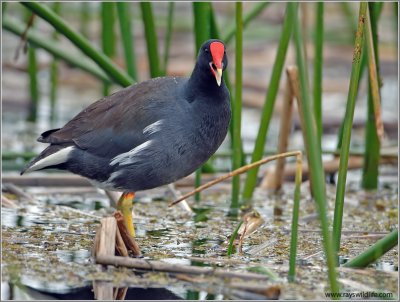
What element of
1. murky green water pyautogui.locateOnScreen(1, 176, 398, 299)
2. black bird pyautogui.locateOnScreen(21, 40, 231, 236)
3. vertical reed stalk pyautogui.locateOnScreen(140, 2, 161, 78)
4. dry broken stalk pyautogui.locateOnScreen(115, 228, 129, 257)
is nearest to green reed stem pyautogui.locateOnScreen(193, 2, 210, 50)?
vertical reed stalk pyautogui.locateOnScreen(140, 2, 161, 78)

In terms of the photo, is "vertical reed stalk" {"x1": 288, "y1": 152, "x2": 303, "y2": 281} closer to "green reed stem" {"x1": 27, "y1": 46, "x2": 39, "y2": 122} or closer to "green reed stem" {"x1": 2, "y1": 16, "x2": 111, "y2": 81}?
"green reed stem" {"x1": 2, "y1": 16, "x2": 111, "y2": 81}

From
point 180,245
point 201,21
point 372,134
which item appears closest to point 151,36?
point 201,21

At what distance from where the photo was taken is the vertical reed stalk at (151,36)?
4.06 metres

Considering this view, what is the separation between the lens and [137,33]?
8570mm

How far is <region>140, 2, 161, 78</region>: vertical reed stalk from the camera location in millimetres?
4059

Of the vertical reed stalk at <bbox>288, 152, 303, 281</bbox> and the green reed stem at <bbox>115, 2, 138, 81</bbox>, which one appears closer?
the vertical reed stalk at <bbox>288, 152, 303, 281</bbox>

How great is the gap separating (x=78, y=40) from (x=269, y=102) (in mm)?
923

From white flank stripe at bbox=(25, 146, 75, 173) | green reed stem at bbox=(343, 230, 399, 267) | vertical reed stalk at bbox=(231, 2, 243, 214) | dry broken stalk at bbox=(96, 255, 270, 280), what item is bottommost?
dry broken stalk at bbox=(96, 255, 270, 280)

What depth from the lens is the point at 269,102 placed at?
13.4 feet

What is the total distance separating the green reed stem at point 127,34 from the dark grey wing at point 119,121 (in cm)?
72

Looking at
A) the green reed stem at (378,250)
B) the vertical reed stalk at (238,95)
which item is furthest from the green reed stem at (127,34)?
the green reed stem at (378,250)

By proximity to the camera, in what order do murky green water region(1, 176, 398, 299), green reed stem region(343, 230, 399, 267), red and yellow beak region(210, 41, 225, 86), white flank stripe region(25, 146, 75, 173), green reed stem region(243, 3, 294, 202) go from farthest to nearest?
green reed stem region(243, 3, 294, 202) < white flank stripe region(25, 146, 75, 173) < red and yellow beak region(210, 41, 225, 86) < murky green water region(1, 176, 398, 299) < green reed stem region(343, 230, 399, 267)

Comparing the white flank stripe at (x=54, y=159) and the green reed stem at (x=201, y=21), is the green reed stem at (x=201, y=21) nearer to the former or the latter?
the green reed stem at (x=201, y=21)

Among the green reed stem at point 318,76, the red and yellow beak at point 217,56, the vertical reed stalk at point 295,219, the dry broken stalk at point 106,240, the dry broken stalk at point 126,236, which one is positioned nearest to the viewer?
the vertical reed stalk at point 295,219
